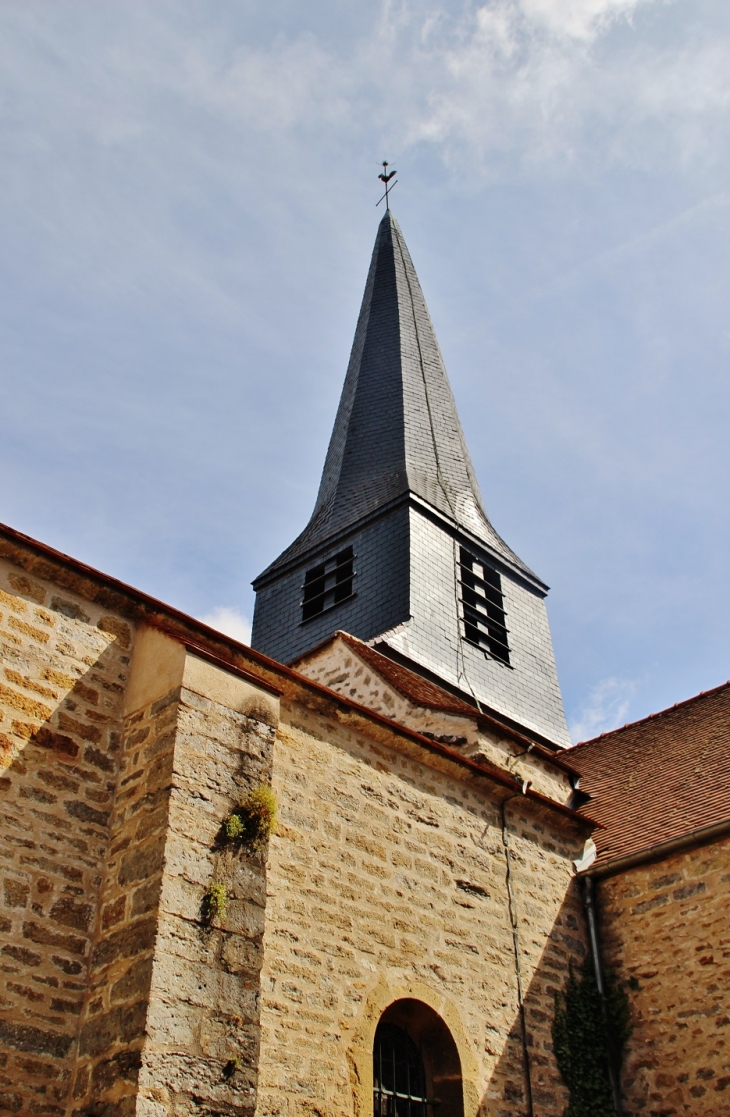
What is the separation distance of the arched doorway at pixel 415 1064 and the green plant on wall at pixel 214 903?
68.1 inches

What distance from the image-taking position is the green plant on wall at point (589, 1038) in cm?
680

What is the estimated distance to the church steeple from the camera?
41.9 feet

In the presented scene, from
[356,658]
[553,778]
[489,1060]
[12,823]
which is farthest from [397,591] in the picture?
[12,823]

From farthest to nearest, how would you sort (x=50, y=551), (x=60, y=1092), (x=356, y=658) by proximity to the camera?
(x=356, y=658), (x=50, y=551), (x=60, y=1092)

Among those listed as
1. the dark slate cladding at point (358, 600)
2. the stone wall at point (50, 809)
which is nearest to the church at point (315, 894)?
the stone wall at point (50, 809)

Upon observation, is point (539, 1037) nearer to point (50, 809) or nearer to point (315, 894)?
point (315, 894)

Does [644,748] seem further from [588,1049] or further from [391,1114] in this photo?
[391,1114]

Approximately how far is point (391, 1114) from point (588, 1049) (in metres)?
1.82

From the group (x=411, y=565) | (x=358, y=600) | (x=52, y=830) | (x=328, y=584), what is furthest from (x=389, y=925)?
(x=328, y=584)

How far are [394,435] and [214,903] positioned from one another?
38.0 feet

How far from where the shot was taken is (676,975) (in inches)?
281

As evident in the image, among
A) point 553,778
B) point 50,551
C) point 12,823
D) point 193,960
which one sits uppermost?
point 553,778

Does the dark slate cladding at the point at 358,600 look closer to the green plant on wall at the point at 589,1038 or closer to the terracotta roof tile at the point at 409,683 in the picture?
the terracotta roof tile at the point at 409,683

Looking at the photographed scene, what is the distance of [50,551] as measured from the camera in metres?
5.47
